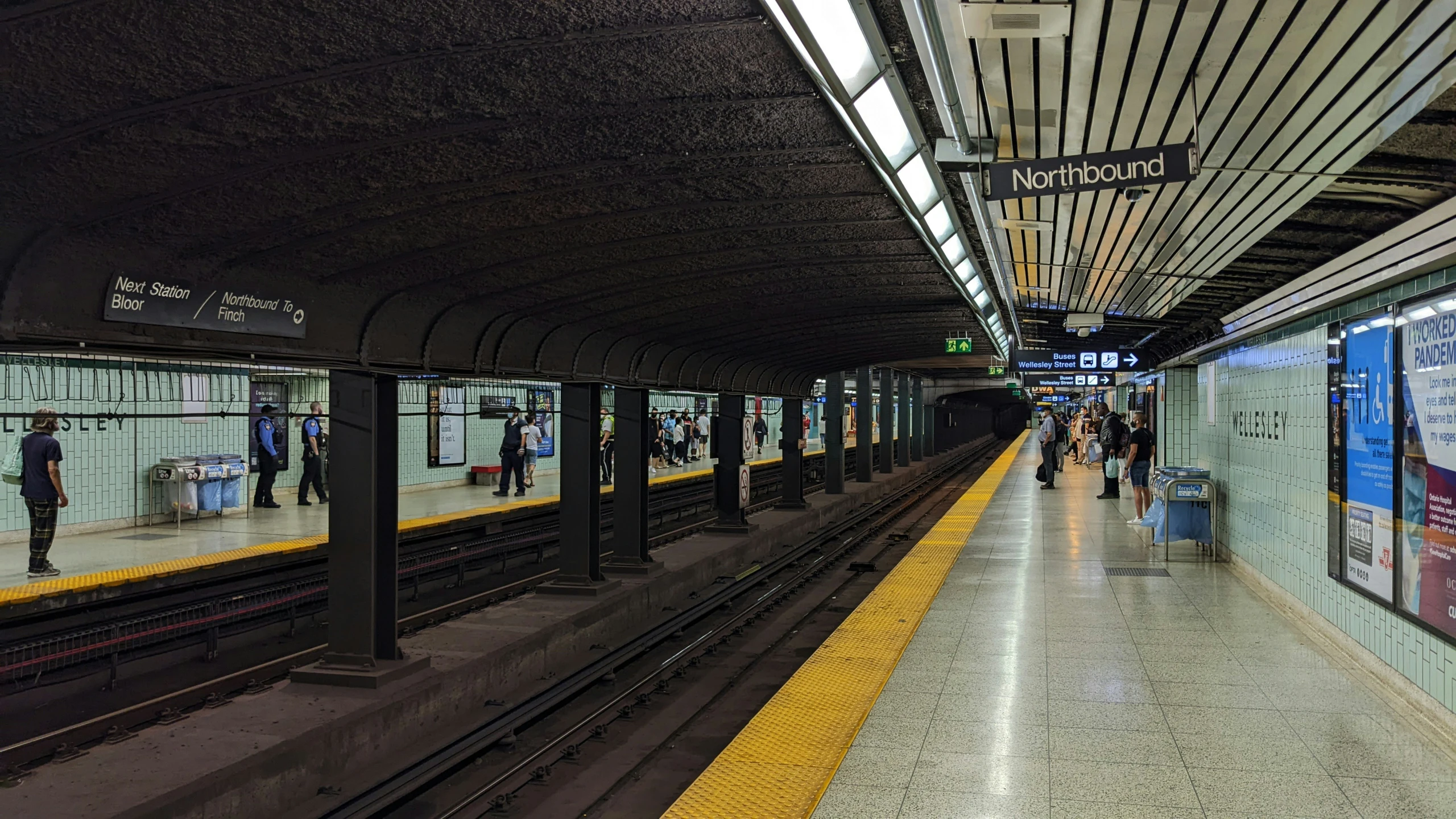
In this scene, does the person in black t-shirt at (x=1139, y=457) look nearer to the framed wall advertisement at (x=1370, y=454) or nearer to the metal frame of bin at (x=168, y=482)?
the framed wall advertisement at (x=1370, y=454)

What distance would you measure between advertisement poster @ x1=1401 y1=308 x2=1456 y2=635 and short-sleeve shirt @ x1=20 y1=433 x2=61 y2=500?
30.7 feet

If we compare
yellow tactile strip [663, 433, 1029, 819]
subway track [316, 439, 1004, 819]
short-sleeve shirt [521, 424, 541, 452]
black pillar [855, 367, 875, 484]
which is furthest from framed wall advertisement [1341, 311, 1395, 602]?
black pillar [855, 367, 875, 484]

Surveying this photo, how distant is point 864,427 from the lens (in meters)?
21.7

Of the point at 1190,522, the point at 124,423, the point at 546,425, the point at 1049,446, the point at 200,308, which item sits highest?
the point at 200,308

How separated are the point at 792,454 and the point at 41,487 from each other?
9.91 m

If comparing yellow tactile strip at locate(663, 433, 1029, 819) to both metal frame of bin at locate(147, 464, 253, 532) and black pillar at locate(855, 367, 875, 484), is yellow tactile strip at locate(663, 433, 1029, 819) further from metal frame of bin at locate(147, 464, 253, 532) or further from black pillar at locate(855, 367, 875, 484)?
black pillar at locate(855, 367, 875, 484)

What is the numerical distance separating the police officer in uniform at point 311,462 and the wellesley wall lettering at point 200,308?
33.3ft

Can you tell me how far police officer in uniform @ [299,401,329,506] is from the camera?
1439 centimetres

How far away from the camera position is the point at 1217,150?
4680 mm

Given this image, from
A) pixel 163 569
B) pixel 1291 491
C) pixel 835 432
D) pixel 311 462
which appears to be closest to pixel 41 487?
pixel 163 569

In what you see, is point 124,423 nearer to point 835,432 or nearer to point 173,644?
point 173,644

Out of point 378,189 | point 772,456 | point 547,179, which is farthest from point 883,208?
point 772,456

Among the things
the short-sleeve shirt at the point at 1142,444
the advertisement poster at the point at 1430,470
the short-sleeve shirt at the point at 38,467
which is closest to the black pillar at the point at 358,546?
the short-sleeve shirt at the point at 38,467

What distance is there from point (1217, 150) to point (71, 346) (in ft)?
16.2
